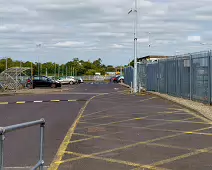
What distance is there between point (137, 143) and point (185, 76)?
44.0 ft

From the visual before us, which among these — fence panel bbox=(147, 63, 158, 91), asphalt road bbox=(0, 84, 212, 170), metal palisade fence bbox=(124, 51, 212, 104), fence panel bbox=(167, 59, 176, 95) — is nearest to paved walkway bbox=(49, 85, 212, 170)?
asphalt road bbox=(0, 84, 212, 170)

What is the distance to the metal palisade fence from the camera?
62.9 ft

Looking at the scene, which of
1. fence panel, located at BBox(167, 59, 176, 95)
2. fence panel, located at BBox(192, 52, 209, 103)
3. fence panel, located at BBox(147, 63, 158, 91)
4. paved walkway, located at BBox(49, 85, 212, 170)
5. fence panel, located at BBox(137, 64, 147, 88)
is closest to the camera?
paved walkway, located at BBox(49, 85, 212, 170)

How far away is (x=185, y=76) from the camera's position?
74.7 feet

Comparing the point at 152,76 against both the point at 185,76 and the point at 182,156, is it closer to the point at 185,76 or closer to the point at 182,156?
the point at 185,76

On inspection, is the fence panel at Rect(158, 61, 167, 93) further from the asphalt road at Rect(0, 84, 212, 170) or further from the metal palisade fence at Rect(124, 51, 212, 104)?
the asphalt road at Rect(0, 84, 212, 170)

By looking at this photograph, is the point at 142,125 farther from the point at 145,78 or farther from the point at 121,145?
the point at 145,78

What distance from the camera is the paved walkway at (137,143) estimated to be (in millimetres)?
7832

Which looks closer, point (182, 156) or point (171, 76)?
point (182, 156)

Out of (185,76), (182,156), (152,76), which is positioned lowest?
(182,156)

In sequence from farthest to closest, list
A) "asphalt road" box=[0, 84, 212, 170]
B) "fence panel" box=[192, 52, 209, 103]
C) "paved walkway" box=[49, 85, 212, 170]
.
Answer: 1. "fence panel" box=[192, 52, 209, 103]
2. "paved walkway" box=[49, 85, 212, 170]
3. "asphalt road" box=[0, 84, 212, 170]

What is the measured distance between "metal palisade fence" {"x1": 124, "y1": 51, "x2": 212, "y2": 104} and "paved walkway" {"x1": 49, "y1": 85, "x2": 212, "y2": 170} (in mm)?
4066

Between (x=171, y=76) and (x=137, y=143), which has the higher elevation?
(x=171, y=76)

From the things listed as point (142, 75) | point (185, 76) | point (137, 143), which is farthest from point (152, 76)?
point (137, 143)
